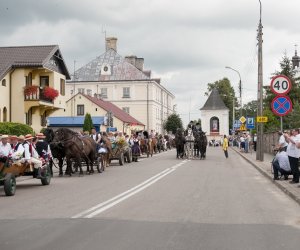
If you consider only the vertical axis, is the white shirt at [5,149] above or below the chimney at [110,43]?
below

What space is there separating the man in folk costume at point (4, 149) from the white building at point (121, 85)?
262ft

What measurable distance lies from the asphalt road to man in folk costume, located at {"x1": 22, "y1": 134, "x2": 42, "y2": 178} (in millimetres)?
596

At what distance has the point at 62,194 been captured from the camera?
15453 mm

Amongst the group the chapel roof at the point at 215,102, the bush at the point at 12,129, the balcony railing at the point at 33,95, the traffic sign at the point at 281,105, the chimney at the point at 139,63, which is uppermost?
the chimney at the point at 139,63

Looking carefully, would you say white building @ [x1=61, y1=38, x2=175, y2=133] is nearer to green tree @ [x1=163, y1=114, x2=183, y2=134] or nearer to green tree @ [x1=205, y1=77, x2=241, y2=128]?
green tree @ [x1=163, y1=114, x2=183, y2=134]

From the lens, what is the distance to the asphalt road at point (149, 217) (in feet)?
28.1

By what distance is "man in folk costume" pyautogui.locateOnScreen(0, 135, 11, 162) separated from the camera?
15.5m

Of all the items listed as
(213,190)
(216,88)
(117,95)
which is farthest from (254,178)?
(216,88)

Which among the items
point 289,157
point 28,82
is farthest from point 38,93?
point 289,157

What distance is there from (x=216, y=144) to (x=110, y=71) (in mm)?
22776

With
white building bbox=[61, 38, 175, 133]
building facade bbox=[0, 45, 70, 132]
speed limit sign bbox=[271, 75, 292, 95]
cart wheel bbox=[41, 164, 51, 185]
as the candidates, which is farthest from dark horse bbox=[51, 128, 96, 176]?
white building bbox=[61, 38, 175, 133]

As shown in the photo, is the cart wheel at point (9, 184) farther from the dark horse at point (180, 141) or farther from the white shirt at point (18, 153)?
the dark horse at point (180, 141)

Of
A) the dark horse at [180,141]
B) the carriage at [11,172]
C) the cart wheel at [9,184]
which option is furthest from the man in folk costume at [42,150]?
the dark horse at [180,141]

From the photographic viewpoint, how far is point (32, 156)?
17156mm
